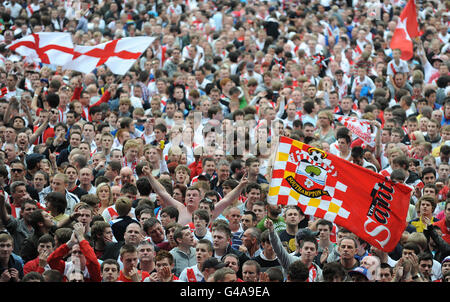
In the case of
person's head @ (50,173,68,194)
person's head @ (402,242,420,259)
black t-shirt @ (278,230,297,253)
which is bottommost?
black t-shirt @ (278,230,297,253)

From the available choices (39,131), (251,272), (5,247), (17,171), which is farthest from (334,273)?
(39,131)

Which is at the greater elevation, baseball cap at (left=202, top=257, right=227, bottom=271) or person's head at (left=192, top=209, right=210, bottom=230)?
baseball cap at (left=202, top=257, right=227, bottom=271)

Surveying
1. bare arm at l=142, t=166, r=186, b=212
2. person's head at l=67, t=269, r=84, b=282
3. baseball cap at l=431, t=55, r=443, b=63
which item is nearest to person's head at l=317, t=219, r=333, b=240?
bare arm at l=142, t=166, r=186, b=212

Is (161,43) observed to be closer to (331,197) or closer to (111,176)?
(111,176)

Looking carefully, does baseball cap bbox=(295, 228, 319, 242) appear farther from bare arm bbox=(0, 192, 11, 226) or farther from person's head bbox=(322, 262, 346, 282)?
bare arm bbox=(0, 192, 11, 226)

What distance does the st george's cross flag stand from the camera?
→ 7.91 meters

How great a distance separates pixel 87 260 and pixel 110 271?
0.80ft

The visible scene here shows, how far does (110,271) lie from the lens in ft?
24.9

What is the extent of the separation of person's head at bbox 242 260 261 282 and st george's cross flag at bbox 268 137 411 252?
846 mm

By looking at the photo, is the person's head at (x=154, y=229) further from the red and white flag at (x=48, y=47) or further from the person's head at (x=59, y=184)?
the red and white flag at (x=48, y=47)

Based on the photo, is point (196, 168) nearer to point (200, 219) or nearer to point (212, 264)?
point (200, 219)

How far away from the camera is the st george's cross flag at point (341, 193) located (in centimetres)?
791

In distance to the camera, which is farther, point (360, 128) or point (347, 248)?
point (360, 128)

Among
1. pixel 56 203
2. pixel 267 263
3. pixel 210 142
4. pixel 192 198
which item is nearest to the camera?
pixel 267 263
